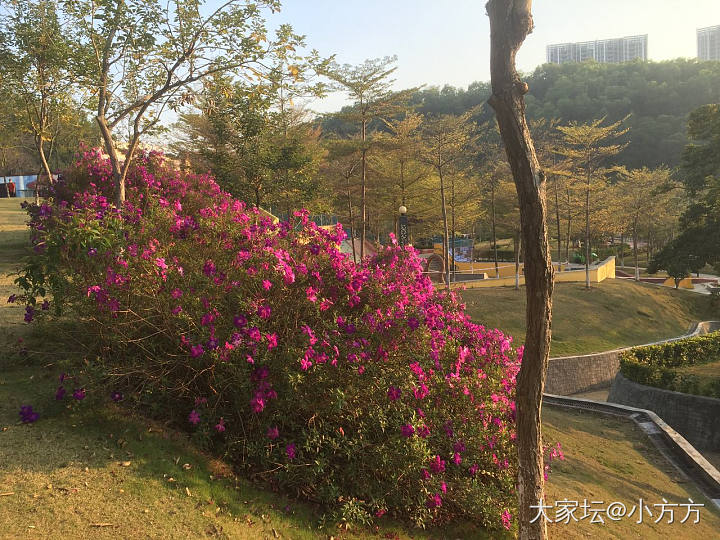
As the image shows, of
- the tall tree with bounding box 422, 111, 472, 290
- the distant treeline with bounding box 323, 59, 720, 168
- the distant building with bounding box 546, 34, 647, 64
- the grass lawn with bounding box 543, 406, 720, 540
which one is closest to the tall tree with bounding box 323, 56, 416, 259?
the tall tree with bounding box 422, 111, 472, 290

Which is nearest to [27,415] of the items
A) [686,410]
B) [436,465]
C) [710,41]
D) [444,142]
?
[436,465]

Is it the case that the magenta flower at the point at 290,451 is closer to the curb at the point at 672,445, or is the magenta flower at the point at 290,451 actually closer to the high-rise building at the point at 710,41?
the curb at the point at 672,445

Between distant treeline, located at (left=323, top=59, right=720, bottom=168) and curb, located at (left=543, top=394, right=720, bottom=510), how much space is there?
53.0 metres

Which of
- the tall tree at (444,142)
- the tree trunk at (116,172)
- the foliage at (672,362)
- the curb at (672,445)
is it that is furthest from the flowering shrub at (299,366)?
the tall tree at (444,142)

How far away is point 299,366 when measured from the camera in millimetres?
4035

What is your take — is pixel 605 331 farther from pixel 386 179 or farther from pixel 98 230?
pixel 98 230

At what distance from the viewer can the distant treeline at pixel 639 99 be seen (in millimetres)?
67188

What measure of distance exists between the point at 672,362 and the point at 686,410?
306 centimetres

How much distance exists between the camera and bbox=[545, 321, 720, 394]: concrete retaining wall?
598 inches

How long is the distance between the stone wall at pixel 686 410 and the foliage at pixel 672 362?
0.90ft

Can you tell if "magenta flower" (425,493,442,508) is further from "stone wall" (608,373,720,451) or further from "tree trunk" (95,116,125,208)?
"stone wall" (608,373,720,451)

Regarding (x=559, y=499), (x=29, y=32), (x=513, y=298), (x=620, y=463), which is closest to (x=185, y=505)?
(x=559, y=499)

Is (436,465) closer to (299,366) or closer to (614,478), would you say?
(299,366)

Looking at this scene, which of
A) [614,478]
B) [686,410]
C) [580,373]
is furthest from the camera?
[580,373]
